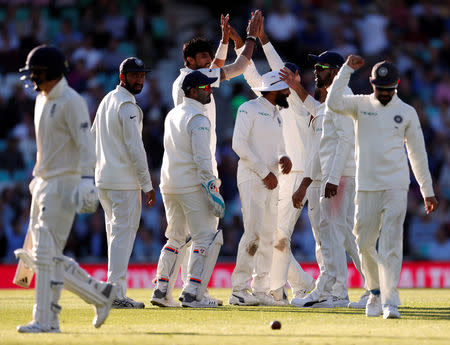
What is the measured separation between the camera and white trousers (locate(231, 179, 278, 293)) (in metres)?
9.91

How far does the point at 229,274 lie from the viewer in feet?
50.1

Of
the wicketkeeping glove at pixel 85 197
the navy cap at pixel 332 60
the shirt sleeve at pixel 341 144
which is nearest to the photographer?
the wicketkeeping glove at pixel 85 197

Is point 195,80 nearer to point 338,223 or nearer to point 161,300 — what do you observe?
point 338,223

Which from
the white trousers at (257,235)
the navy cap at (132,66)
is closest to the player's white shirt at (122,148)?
the navy cap at (132,66)

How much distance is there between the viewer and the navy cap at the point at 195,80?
9.43 m

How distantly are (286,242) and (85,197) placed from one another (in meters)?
3.64

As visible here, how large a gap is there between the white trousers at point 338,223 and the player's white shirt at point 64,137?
308 cm

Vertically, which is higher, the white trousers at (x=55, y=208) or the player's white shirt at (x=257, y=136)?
the player's white shirt at (x=257, y=136)

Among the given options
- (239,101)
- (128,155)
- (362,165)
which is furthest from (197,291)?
(239,101)

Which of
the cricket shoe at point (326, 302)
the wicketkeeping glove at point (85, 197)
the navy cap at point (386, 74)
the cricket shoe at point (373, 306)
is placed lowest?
the cricket shoe at point (326, 302)

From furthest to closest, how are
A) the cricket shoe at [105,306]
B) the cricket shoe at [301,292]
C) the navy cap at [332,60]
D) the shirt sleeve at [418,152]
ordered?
the cricket shoe at [301,292] < the navy cap at [332,60] < the shirt sleeve at [418,152] < the cricket shoe at [105,306]

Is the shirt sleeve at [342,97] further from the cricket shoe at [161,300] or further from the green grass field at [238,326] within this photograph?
the cricket shoe at [161,300]

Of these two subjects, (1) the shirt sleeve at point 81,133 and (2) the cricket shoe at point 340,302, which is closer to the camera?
(1) the shirt sleeve at point 81,133

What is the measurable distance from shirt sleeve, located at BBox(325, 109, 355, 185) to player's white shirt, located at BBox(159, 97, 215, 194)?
1105 millimetres
